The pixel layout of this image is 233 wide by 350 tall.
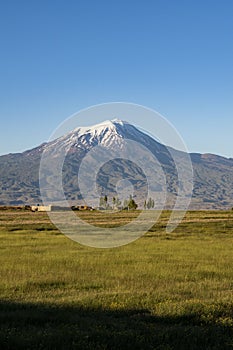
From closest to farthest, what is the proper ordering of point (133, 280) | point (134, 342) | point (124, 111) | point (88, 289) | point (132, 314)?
point (134, 342)
point (132, 314)
point (88, 289)
point (133, 280)
point (124, 111)

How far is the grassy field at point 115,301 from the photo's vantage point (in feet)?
37.1

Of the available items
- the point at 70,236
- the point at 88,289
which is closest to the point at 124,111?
the point at 70,236

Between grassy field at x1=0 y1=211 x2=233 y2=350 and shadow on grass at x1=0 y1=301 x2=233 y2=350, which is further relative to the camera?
grassy field at x1=0 y1=211 x2=233 y2=350

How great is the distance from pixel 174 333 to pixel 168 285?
843 cm

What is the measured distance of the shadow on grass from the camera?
10.8 meters

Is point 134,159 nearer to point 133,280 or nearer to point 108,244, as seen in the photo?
point 108,244

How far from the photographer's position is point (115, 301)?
16.1m

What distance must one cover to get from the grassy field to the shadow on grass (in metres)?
0.02

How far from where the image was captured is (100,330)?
11797 millimetres

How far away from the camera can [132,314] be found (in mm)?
14438

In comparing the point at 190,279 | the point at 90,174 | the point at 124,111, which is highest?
the point at 124,111

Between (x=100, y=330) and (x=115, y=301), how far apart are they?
4333mm

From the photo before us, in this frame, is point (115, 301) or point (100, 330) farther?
point (115, 301)

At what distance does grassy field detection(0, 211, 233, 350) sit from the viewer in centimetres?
1131
